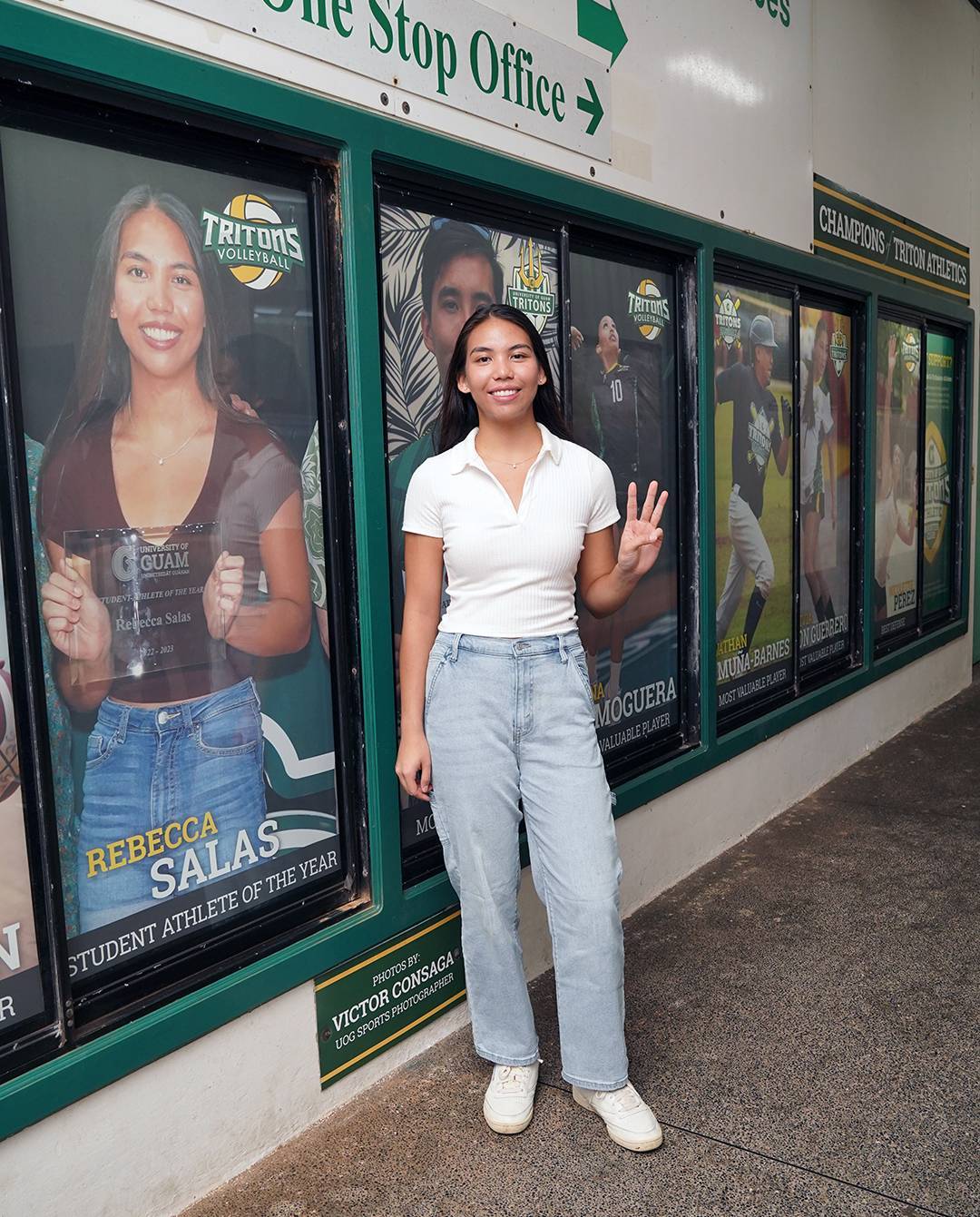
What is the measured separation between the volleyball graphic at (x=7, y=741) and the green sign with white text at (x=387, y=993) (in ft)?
3.25

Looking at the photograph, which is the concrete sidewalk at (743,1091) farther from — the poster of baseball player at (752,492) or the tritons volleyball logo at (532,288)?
the tritons volleyball logo at (532,288)

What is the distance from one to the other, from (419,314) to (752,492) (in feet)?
7.81

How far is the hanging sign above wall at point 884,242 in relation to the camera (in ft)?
18.0

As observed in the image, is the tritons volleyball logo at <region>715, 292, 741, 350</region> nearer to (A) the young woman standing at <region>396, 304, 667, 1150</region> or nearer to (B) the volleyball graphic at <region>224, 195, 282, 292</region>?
(A) the young woman standing at <region>396, 304, 667, 1150</region>

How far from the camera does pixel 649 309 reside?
13.9ft

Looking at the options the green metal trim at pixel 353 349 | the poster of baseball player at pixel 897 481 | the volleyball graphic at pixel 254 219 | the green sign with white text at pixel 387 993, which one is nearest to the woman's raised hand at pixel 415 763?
the green metal trim at pixel 353 349

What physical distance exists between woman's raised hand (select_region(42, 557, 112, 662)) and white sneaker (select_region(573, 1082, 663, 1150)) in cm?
157

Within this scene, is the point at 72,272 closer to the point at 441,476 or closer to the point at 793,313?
the point at 441,476

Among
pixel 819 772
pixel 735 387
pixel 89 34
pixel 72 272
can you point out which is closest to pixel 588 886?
pixel 72 272

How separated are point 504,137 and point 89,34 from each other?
143cm

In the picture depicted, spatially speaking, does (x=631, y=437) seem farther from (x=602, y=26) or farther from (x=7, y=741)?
(x=7, y=741)

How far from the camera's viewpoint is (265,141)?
259 cm

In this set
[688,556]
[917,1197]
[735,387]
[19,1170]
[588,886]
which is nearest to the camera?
[19,1170]

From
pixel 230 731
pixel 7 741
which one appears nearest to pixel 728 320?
pixel 230 731
